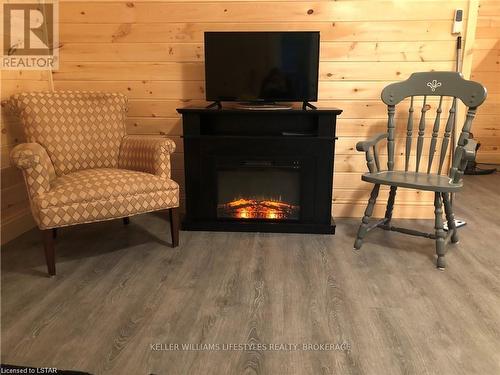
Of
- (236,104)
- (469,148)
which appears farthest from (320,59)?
(469,148)

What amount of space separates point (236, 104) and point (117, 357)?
73.9 inches

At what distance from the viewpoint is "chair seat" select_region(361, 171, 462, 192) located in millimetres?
2068

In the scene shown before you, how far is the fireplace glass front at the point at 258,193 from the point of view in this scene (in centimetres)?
262

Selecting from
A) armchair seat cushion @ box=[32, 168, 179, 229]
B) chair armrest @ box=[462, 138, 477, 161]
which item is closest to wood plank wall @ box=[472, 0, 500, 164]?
chair armrest @ box=[462, 138, 477, 161]

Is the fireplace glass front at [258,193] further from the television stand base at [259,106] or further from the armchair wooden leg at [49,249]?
the armchair wooden leg at [49,249]

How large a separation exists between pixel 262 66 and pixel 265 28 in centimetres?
34

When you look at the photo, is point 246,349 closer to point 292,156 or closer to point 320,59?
point 292,156

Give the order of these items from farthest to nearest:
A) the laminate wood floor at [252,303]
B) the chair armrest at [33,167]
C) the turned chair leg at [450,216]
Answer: the turned chair leg at [450,216] < the chair armrest at [33,167] < the laminate wood floor at [252,303]

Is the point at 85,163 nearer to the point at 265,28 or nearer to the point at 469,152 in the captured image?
the point at 265,28

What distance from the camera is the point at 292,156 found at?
254cm

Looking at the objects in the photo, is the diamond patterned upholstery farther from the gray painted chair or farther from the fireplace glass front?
the gray painted chair

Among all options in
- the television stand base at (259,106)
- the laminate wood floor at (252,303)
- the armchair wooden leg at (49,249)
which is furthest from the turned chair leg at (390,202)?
the armchair wooden leg at (49,249)

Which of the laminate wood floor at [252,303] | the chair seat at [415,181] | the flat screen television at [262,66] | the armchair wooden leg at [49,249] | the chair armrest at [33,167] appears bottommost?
the laminate wood floor at [252,303]

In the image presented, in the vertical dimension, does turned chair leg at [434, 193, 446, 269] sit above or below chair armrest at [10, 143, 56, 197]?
below
